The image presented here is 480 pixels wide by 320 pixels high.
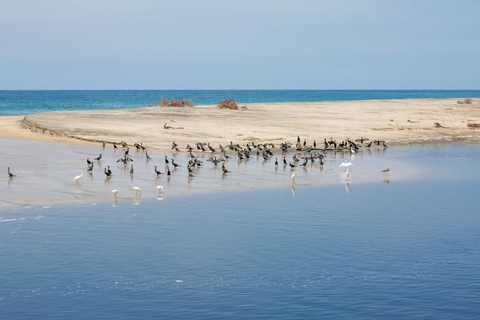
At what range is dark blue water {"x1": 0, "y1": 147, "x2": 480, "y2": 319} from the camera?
10352mm

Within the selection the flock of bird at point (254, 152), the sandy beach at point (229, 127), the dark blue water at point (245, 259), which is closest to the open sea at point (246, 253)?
the dark blue water at point (245, 259)

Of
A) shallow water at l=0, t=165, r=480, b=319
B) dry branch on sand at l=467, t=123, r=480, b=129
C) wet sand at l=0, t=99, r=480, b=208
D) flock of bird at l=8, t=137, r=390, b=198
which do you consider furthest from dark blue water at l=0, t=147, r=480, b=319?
dry branch on sand at l=467, t=123, r=480, b=129

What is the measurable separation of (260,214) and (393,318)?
24.4 ft

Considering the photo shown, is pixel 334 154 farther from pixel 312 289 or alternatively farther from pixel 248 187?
pixel 312 289

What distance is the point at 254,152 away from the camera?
99.2 feet

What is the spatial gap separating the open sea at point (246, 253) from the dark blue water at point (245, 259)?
0.11 feet

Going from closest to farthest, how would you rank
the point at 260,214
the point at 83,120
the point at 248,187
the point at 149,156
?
the point at 260,214 → the point at 248,187 → the point at 149,156 → the point at 83,120

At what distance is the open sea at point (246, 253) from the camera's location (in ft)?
34.1

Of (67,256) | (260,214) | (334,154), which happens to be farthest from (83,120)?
(67,256)

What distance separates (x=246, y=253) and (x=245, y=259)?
0.39 metres

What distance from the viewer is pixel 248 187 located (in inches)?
838

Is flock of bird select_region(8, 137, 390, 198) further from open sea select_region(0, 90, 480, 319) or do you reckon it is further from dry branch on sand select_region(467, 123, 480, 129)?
dry branch on sand select_region(467, 123, 480, 129)

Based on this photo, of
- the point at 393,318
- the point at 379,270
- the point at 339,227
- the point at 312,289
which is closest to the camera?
the point at 393,318

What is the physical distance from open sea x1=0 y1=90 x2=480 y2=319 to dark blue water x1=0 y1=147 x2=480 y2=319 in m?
0.03
